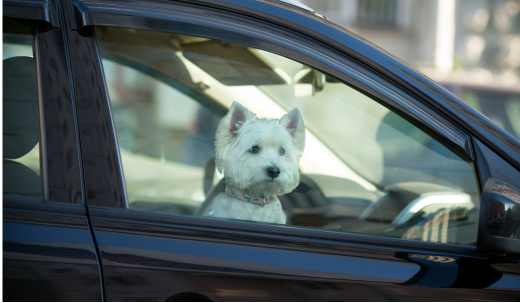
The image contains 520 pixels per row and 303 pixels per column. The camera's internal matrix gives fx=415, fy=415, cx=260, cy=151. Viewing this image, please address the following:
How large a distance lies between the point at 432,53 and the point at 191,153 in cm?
894

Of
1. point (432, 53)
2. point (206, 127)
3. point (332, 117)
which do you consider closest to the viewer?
point (206, 127)

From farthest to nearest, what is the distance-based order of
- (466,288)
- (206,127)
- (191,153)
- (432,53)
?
(432,53)
(191,153)
(206,127)
(466,288)

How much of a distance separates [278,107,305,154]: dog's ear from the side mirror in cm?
67

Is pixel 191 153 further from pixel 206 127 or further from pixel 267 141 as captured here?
pixel 267 141

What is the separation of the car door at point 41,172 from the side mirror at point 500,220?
109 cm

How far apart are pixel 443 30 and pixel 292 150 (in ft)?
31.9

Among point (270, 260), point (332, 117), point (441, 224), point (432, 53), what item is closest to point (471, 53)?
point (432, 53)

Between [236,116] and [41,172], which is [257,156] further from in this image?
[41,172]

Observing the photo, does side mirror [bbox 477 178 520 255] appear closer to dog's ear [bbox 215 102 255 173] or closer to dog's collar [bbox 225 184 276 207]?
dog's collar [bbox 225 184 276 207]

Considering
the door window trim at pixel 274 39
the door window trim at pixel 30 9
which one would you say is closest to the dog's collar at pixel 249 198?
the door window trim at pixel 274 39

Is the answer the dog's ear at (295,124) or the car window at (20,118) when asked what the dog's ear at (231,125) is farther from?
the car window at (20,118)

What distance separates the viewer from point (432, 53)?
10.0 meters

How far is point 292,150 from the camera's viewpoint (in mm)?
1624

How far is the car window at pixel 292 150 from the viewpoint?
1.50 m
